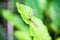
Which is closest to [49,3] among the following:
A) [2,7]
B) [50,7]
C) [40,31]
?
[50,7]

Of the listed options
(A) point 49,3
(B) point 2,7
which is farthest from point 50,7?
(B) point 2,7

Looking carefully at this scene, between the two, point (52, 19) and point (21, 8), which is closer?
point (21, 8)

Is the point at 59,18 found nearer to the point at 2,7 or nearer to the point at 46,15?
the point at 46,15

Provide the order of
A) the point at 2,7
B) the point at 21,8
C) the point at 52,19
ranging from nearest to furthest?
the point at 21,8 → the point at 52,19 → the point at 2,7

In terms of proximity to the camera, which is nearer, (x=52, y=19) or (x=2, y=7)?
(x=52, y=19)

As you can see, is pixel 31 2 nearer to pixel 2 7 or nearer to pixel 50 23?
pixel 50 23

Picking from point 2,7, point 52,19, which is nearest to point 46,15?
point 52,19

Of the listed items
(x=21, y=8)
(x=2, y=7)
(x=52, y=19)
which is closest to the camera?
(x=21, y=8)
